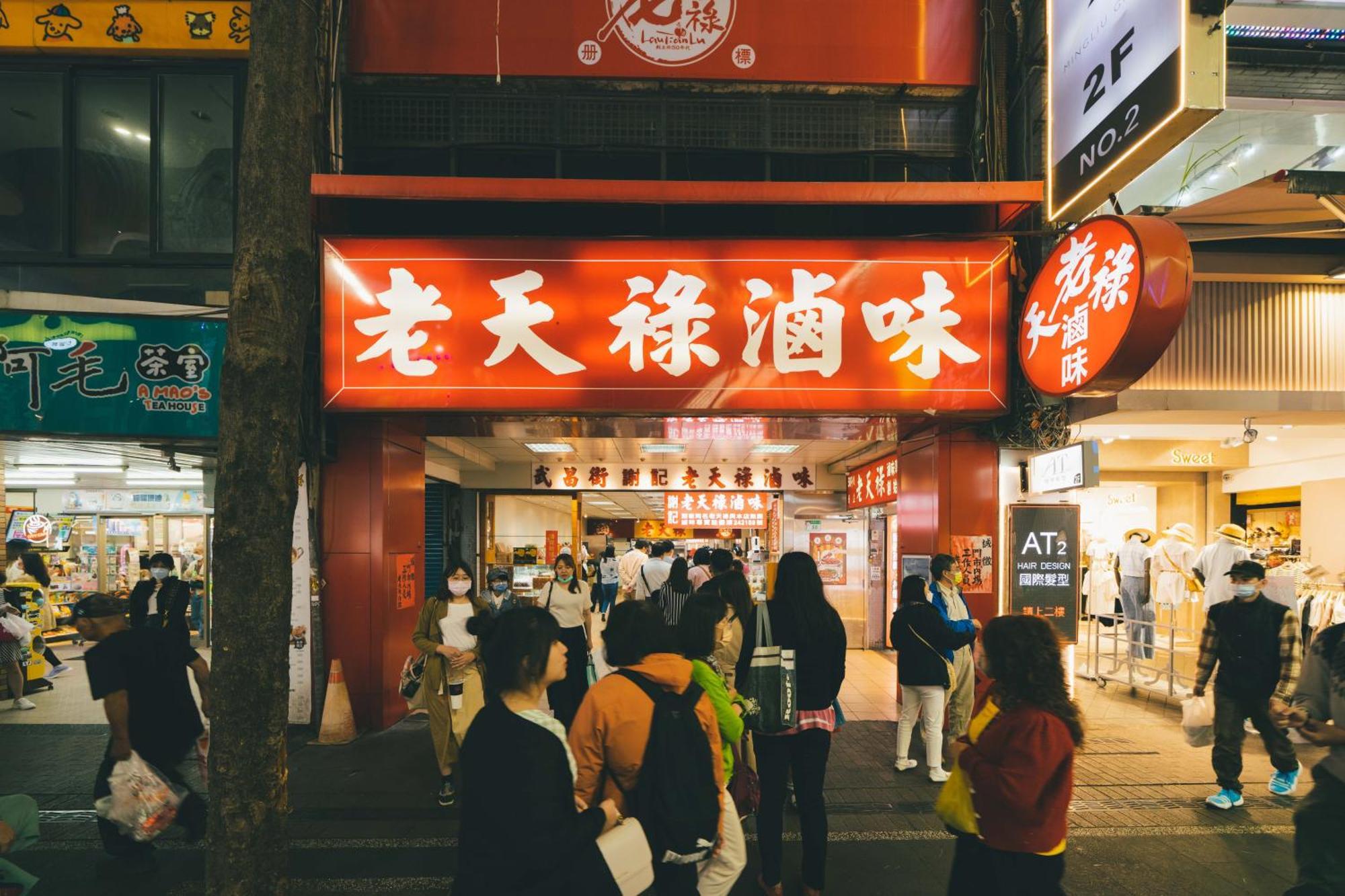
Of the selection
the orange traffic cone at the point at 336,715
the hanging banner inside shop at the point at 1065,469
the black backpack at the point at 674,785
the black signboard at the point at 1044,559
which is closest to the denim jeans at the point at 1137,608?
the black signboard at the point at 1044,559

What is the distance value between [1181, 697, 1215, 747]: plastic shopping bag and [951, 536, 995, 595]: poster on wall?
2.19 meters

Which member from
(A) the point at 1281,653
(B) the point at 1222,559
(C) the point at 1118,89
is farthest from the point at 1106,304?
(B) the point at 1222,559

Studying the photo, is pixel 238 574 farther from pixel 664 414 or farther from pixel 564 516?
pixel 564 516

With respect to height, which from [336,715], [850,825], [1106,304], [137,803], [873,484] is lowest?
[850,825]

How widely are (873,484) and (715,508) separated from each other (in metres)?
4.44

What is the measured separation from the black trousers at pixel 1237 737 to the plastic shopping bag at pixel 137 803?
7.95 m

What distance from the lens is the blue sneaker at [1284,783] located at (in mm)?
5914

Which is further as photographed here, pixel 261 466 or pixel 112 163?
pixel 112 163

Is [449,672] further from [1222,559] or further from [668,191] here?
[1222,559]

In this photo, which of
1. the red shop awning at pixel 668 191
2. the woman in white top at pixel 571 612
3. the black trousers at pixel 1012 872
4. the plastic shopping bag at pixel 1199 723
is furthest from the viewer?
the woman in white top at pixel 571 612

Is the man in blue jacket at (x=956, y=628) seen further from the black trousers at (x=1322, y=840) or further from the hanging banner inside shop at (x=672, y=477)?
the hanging banner inside shop at (x=672, y=477)

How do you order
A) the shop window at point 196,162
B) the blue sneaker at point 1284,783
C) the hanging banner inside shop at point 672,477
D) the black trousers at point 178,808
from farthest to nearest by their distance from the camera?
1. the hanging banner inside shop at point 672,477
2. the shop window at point 196,162
3. the blue sneaker at point 1284,783
4. the black trousers at point 178,808

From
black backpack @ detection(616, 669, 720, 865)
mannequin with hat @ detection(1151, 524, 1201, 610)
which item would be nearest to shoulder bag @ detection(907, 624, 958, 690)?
black backpack @ detection(616, 669, 720, 865)

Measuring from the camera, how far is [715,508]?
15.2 metres
